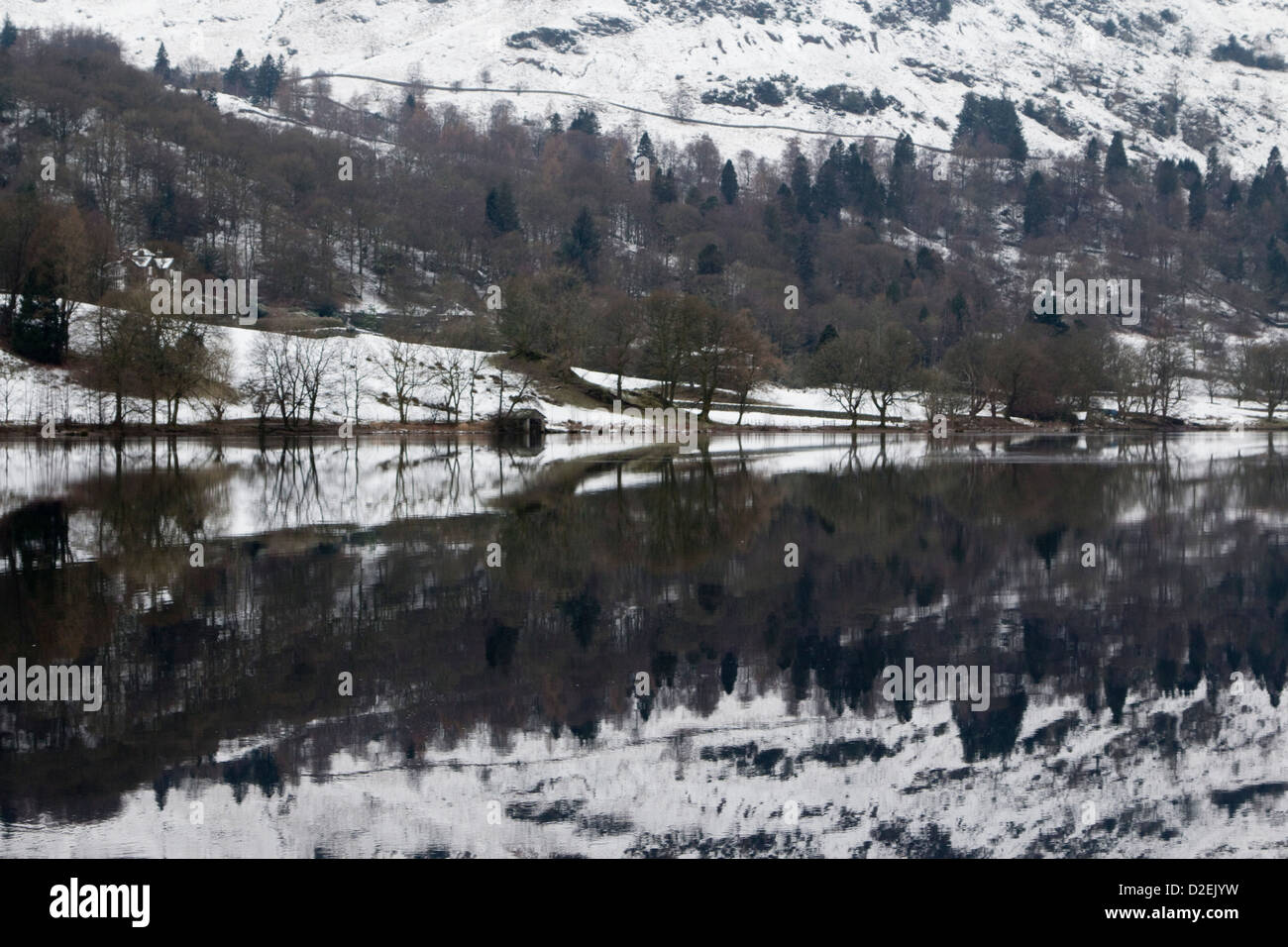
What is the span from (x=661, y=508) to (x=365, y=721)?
1812 cm

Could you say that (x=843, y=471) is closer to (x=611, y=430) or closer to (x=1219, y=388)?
(x=611, y=430)

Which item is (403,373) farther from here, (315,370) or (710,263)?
(710,263)

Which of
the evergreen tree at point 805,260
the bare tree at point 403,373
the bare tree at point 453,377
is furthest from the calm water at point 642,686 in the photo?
the evergreen tree at point 805,260

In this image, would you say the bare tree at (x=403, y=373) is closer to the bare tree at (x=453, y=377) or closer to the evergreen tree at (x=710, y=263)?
the bare tree at (x=453, y=377)

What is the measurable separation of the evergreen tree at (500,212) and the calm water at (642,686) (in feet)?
483

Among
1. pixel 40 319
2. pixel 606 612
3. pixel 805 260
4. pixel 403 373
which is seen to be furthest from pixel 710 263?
pixel 606 612

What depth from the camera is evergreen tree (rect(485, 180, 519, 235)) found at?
6619 inches

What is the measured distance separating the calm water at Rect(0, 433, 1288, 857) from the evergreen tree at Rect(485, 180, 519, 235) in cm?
14727

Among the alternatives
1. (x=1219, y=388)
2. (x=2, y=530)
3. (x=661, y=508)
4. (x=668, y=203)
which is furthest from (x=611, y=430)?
(x=668, y=203)

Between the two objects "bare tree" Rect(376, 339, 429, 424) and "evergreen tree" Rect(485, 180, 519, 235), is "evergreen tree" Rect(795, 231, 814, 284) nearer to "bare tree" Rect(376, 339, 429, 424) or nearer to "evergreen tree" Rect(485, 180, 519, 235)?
"evergreen tree" Rect(485, 180, 519, 235)

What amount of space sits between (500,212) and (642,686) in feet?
532

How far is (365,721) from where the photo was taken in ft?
35.3

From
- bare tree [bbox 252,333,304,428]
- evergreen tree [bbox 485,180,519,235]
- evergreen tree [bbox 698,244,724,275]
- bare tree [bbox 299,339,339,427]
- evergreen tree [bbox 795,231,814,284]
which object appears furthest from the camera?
evergreen tree [bbox 795,231,814,284]

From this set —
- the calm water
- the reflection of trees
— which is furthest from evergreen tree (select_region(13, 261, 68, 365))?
the calm water
